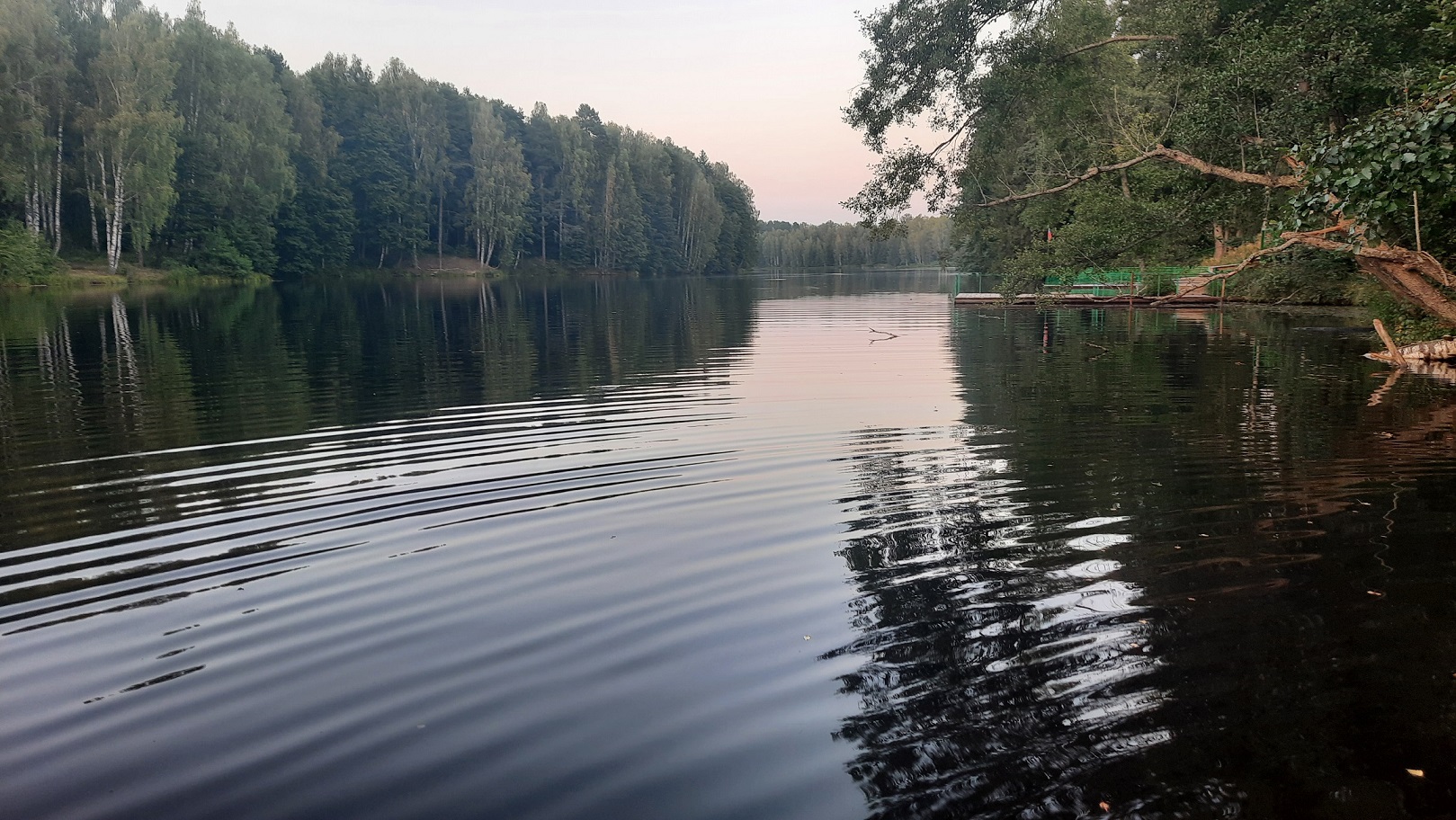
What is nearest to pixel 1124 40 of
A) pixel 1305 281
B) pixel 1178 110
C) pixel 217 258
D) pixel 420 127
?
pixel 1178 110

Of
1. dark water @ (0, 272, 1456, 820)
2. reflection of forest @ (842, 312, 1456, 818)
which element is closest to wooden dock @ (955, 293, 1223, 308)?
dark water @ (0, 272, 1456, 820)

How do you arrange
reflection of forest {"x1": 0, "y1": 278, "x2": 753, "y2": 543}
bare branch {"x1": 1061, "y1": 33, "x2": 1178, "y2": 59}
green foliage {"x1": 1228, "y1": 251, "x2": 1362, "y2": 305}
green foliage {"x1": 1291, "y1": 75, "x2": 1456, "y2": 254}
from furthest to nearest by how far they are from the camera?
green foliage {"x1": 1228, "y1": 251, "x2": 1362, "y2": 305} < bare branch {"x1": 1061, "y1": 33, "x2": 1178, "y2": 59} < reflection of forest {"x1": 0, "y1": 278, "x2": 753, "y2": 543} < green foliage {"x1": 1291, "y1": 75, "x2": 1456, "y2": 254}

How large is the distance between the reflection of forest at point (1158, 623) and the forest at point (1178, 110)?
5531 mm

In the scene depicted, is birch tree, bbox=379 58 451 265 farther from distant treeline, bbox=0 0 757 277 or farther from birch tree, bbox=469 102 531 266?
birch tree, bbox=469 102 531 266

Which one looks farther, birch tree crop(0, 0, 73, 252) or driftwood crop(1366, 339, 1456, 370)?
birch tree crop(0, 0, 73, 252)

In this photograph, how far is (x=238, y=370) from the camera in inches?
872

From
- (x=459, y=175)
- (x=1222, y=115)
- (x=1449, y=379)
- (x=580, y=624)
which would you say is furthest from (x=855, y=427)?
(x=459, y=175)

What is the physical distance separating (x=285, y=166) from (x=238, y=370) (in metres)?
64.1

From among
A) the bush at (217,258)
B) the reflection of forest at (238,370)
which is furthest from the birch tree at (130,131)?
the reflection of forest at (238,370)

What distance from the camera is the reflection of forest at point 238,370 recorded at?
12.2m

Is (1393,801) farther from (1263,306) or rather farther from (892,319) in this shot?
(1263,306)

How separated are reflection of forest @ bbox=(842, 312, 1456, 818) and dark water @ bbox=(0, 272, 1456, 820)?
27 mm

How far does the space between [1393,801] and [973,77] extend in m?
23.2

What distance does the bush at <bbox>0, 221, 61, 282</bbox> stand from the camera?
53.0m
